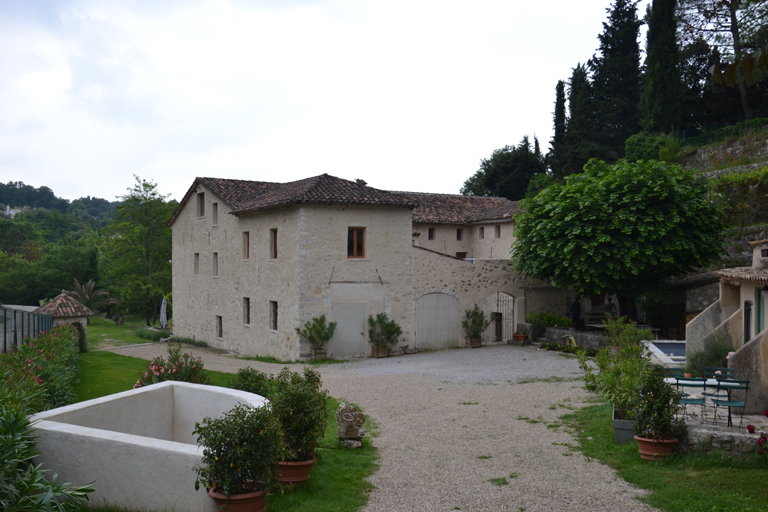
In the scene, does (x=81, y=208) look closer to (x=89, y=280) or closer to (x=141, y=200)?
(x=89, y=280)

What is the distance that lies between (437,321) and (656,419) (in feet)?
49.6

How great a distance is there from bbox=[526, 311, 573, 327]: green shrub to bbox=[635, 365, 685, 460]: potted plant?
14921 millimetres

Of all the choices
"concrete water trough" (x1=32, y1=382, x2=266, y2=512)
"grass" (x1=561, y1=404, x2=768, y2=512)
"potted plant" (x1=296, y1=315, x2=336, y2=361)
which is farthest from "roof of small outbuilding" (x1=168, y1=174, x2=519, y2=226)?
"concrete water trough" (x1=32, y1=382, x2=266, y2=512)

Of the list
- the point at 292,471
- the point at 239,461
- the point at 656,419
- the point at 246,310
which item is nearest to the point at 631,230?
the point at 656,419

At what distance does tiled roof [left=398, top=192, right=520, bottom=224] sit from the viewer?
30.2 meters

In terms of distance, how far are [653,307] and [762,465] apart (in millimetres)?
15910

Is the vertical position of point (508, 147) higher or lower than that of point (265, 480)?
higher

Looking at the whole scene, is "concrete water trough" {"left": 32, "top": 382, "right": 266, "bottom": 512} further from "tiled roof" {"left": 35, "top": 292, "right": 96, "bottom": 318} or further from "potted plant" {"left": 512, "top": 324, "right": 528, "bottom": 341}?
"potted plant" {"left": 512, "top": 324, "right": 528, "bottom": 341}

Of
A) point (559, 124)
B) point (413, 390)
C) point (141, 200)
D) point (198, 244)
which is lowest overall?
point (413, 390)

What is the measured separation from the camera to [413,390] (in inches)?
539

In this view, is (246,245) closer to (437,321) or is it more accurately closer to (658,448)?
(437,321)

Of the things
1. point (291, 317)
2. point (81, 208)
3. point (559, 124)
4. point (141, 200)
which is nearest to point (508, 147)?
point (559, 124)

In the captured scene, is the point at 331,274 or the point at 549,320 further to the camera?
the point at 549,320

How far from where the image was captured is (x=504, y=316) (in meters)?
25.0
